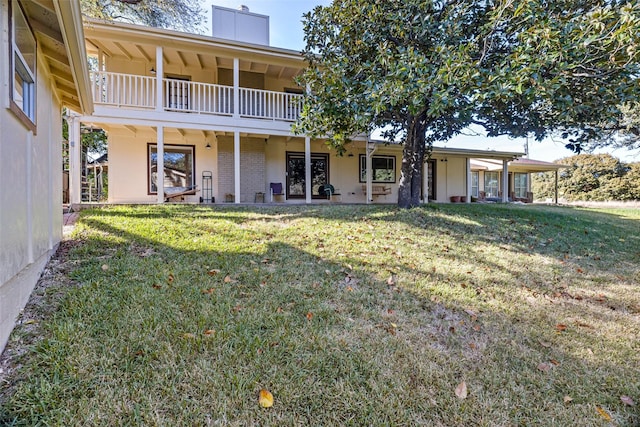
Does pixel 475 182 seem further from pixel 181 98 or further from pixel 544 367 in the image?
pixel 544 367

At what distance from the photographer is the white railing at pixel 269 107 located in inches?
445

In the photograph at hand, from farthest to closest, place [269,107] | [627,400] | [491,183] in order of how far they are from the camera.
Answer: [491,183]
[269,107]
[627,400]

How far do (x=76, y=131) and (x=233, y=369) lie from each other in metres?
10.3

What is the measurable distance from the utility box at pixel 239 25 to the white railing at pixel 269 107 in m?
2.59

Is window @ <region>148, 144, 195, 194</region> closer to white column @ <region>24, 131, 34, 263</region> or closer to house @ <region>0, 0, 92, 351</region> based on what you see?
house @ <region>0, 0, 92, 351</region>

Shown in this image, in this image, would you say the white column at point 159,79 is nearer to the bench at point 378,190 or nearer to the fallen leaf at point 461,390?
the bench at point 378,190

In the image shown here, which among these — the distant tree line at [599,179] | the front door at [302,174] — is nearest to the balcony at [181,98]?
the front door at [302,174]

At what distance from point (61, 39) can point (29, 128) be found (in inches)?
40.3

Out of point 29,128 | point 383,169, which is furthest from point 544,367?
point 383,169

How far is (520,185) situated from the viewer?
2370cm

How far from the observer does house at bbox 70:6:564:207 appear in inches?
384

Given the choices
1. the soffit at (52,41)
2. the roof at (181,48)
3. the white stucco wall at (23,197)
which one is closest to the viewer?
the white stucco wall at (23,197)

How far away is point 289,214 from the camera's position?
27.7 ft

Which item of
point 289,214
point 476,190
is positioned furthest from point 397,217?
point 476,190
